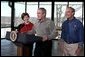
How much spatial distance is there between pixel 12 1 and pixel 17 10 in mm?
506

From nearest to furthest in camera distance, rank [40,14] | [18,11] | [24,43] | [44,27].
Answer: [24,43], [40,14], [44,27], [18,11]

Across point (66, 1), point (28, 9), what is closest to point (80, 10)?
point (66, 1)

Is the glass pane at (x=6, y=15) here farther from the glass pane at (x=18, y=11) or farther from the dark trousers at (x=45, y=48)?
the dark trousers at (x=45, y=48)

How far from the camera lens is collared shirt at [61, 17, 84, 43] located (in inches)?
105

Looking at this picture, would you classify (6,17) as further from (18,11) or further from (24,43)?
(24,43)

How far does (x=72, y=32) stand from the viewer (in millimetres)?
2699

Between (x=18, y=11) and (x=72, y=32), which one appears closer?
(x=72, y=32)

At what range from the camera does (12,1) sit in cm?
1118

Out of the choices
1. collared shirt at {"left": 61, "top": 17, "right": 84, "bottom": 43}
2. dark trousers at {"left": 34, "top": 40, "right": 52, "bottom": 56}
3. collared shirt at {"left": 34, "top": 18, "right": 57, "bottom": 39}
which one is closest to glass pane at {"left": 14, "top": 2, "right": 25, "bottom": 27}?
collared shirt at {"left": 61, "top": 17, "right": 84, "bottom": 43}

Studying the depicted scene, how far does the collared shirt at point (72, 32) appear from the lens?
2670mm

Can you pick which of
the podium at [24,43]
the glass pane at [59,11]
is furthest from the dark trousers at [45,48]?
the glass pane at [59,11]

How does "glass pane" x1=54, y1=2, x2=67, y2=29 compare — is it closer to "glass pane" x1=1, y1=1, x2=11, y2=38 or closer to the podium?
"glass pane" x1=1, y1=1, x2=11, y2=38

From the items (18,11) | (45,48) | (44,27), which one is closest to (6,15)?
(18,11)

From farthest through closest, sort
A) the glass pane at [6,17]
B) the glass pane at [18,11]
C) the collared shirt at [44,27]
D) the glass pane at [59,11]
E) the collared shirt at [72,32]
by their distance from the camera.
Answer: the glass pane at [59,11], the glass pane at [18,11], the glass pane at [6,17], the collared shirt at [72,32], the collared shirt at [44,27]
